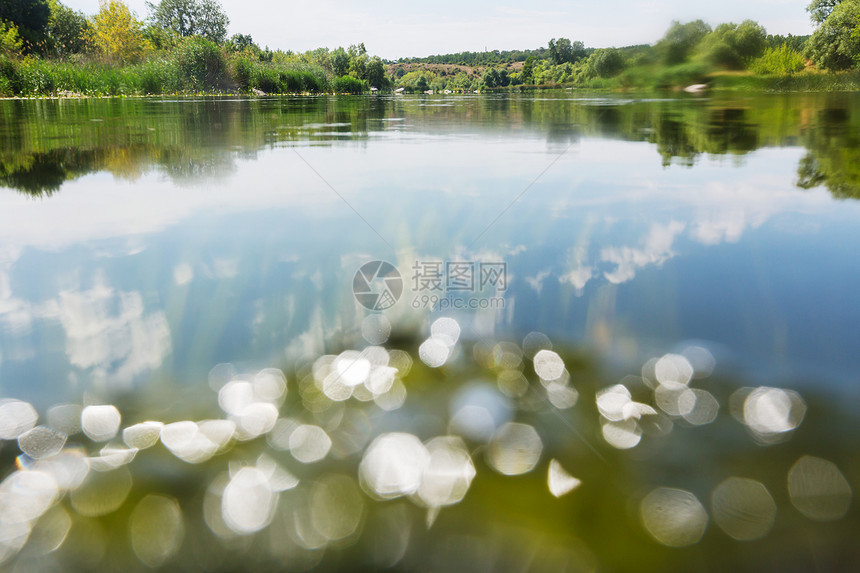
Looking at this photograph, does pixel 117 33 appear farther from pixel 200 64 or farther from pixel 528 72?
pixel 528 72

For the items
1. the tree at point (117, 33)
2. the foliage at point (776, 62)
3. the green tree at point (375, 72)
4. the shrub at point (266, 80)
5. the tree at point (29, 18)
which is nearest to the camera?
the foliage at point (776, 62)

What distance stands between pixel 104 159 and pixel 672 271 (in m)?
7.29

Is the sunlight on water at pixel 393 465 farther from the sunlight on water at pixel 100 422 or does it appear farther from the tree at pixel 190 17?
the tree at pixel 190 17

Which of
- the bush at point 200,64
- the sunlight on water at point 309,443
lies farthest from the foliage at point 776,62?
the bush at point 200,64

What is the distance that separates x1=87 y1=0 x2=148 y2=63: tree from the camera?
5231 cm

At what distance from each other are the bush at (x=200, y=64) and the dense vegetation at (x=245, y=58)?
76mm

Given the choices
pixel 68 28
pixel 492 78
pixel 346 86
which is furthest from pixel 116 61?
pixel 492 78

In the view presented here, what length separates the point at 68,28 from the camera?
56.4 m

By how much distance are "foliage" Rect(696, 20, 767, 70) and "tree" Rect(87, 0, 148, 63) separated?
5509 centimetres

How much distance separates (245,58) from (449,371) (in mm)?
50362

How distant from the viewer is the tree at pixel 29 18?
44.3 metres

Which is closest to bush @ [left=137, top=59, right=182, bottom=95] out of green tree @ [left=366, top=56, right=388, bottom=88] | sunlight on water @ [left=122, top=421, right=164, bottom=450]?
sunlight on water @ [left=122, top=421, right=164, bottom=450]

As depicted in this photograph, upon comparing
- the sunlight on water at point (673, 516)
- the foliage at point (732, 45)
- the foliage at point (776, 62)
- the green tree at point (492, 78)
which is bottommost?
the sunlight on water at point (673, 516)

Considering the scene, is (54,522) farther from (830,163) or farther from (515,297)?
(830,163)
